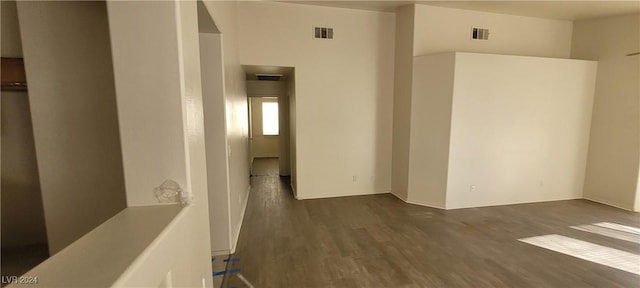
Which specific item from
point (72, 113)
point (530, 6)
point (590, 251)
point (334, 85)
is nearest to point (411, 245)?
point (590, 251)

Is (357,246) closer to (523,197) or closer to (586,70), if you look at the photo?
(523,197)

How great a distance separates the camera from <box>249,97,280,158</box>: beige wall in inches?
375

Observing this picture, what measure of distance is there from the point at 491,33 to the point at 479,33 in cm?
27

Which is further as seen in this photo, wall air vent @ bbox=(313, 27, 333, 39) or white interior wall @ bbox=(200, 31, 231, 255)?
wall air vent @ bbox=(313, 27, 333, 39)

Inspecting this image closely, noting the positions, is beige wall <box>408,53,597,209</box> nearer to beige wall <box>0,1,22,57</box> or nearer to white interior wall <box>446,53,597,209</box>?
white interior wall <box>446,53,597,209</box>

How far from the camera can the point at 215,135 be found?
2.80 meters

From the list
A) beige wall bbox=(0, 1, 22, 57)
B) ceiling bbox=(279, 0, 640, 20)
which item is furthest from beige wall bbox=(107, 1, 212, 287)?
ceiling bbox=(279, 0, 640, 20)

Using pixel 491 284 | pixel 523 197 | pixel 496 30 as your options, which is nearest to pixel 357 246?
pixel 491 284

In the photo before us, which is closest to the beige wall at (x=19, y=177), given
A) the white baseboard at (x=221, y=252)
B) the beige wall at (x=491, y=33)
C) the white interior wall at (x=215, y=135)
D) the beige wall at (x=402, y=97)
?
the white interior wall at (x=215, y=135)

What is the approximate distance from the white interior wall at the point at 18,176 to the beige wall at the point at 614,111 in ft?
28.3

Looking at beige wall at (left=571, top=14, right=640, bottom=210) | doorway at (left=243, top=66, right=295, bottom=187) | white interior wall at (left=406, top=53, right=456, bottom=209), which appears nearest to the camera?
white interior wall at (left=406, top=53, right=456, bottom=209)

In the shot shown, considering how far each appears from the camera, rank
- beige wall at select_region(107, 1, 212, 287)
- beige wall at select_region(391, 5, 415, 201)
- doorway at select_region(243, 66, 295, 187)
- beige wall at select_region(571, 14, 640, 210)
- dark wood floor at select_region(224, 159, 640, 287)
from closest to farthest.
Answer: beige wall at select_region(107, 1, 212, 287)
dark wood floor at select_region(224, 159, 640, 287)
beige wall at select_region(571, 14, 640, 210)
beige wall at select_region(391, 5, 415, 201)
doorway at select_region(243, 66, 295, 187)

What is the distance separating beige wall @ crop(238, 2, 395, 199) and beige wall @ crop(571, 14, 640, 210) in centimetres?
378

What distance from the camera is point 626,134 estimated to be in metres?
4.56
